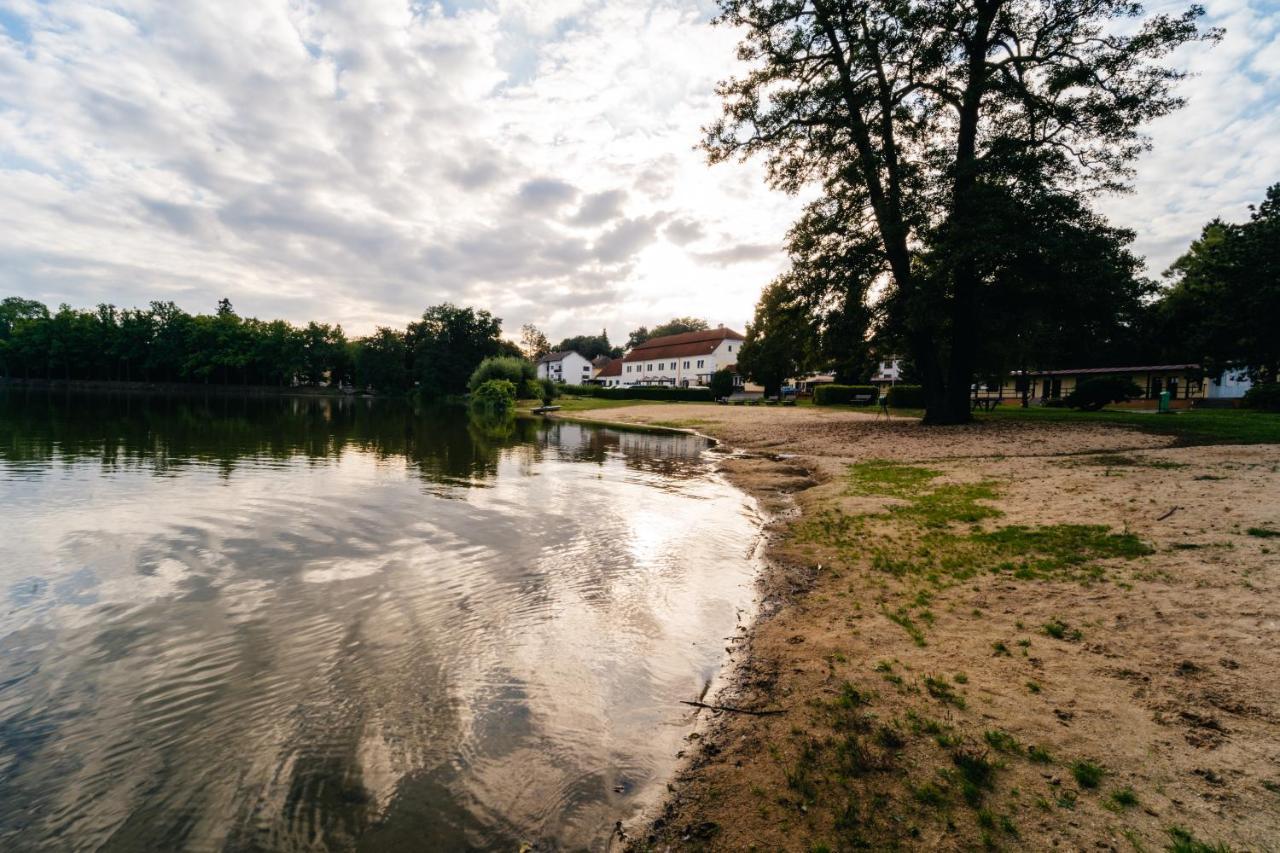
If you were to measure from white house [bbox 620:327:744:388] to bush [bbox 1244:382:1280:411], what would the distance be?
5876 cm

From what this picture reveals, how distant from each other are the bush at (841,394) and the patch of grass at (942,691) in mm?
48140

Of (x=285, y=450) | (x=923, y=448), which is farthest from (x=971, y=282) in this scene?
(x=285, y=450)

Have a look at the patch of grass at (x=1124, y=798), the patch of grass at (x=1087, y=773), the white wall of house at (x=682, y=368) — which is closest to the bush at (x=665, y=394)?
the white wall of house at (x=682, y=368)

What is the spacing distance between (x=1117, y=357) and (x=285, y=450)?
3019 inches

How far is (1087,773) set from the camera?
3523mm

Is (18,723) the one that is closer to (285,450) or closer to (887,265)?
(285,450)

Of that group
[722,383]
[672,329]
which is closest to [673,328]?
[672,329]

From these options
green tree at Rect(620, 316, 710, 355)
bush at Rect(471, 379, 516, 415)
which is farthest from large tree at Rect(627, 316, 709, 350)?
bush at Rect(471, 379, 516, 415)

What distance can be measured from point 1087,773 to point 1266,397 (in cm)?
3900

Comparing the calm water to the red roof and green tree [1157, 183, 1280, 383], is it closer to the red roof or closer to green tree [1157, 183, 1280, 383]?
green tree [1157, 183, 1280, 383]

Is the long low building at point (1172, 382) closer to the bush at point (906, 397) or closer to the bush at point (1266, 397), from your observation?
the bush at point (906, 397)

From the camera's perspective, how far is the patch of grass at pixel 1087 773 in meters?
3.45

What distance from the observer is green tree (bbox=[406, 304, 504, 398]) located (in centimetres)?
8938

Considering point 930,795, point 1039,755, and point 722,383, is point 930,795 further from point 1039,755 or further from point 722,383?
point 722,383
